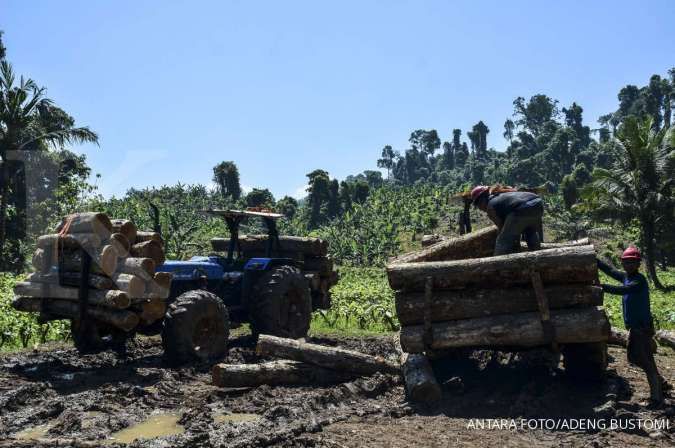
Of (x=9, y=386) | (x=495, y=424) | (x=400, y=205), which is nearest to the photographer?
(x=495, y=424)

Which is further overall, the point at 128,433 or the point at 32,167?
the point at 32,167

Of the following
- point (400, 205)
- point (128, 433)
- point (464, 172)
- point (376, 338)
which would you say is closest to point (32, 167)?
point (376, 338)

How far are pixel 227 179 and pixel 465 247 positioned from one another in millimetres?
63002

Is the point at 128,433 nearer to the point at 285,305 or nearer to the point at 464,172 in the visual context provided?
the point at 285,305

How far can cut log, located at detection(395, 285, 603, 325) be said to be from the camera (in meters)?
6.65

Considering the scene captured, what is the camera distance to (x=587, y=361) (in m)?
7.08

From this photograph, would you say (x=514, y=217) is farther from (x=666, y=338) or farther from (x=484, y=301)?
(x=666, y=338)

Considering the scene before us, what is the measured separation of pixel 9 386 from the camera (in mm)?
7160

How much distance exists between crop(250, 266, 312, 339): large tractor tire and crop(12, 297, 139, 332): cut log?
214 cm

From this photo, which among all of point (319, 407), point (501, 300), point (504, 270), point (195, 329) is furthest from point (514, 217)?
point (195, 329)

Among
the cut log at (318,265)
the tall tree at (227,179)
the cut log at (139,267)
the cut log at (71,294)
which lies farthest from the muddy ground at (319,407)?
the tall tree at (227,179)

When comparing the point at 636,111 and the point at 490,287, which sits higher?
the point at 636,111

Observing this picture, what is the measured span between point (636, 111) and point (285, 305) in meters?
98.7

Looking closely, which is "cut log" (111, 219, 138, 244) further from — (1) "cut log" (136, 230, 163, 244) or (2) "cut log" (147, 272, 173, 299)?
(2) "cut log" (147, 272, 173, 299)
